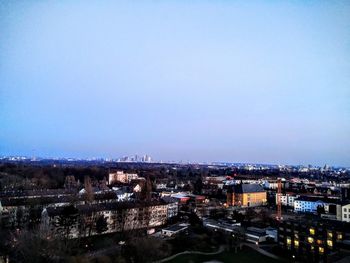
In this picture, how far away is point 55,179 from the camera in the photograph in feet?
101

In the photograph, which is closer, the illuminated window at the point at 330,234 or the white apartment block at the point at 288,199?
the illuminated window at the point at 330,234

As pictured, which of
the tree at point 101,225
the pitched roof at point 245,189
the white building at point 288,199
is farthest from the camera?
the white building at point 288,199

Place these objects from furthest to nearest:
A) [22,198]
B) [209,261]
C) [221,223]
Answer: [22,198]
[221,223]
[209,261]

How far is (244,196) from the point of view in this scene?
24484 millimetres

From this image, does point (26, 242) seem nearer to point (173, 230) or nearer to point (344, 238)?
point (173, 230)

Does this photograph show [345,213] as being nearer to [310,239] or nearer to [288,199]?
[310,239]

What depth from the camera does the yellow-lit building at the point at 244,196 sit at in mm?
24516

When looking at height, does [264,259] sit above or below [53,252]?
below

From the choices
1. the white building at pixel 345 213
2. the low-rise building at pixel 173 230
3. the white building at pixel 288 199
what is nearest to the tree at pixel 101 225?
the low-rise building at pixel 173 230

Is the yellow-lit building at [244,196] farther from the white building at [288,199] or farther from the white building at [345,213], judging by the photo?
the white building at [345,213]

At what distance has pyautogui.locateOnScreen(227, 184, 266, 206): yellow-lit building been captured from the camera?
2452 centimetres

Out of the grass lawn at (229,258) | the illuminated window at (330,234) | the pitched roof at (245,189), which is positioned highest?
the pitched roof at (245,189)

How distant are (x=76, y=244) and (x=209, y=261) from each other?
16.5 ft

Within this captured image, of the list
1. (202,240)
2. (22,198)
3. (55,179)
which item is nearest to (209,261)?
(202,240)
